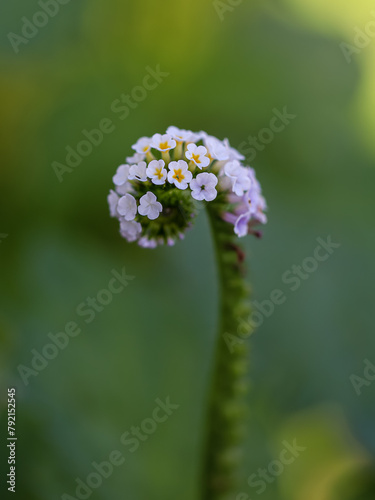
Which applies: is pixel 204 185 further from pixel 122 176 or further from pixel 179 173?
pixel 122 176

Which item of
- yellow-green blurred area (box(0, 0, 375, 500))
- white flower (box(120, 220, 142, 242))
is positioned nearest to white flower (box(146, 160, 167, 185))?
white flower (box(120, 220, 142, 242))

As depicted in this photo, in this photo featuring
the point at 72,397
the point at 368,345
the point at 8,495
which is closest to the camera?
the point at 8,495

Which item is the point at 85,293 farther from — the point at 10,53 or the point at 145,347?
the point at 10,53

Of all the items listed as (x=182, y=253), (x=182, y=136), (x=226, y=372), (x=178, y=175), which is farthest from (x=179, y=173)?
(x=182, y=253)

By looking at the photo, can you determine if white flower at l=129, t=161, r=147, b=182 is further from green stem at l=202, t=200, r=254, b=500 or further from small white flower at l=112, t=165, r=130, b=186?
green stem at l=202, t=200, r=254, b=500

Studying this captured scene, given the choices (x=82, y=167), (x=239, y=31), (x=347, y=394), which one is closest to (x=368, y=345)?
(x=347, y=394)

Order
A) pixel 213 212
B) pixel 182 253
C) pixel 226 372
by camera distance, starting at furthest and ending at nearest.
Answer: pixel 182 253
pixel 226 372
pixel 213 212

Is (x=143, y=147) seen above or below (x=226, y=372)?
above

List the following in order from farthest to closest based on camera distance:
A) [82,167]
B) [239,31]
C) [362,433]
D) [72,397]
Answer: [239,31] < [82,167] < [362,433] < [72,397]
